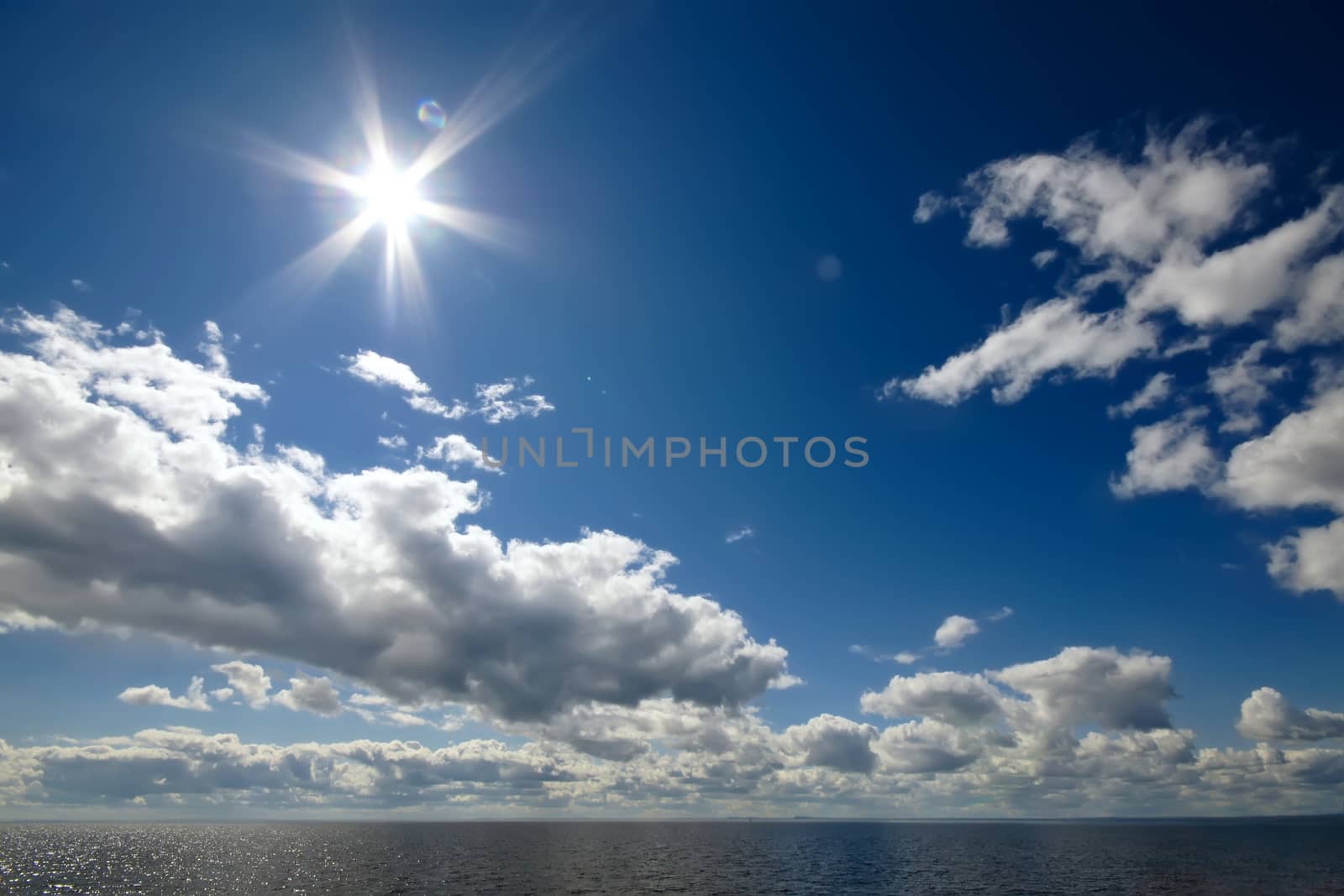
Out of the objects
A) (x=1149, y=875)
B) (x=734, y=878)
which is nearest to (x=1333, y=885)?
(x=1149, y=875)

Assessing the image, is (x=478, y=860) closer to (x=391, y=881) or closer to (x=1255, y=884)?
(x=391, y=881)

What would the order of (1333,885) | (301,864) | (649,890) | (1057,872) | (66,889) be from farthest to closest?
(301,864) < (1057,872) < (66,889) < (1333,885) < (649,890)

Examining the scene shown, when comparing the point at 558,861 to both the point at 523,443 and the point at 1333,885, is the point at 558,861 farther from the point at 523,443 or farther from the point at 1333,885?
the point at 1333,885

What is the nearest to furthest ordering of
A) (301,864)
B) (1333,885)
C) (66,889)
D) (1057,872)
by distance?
(1333,885), (66,889), (1057,872), (301,864)

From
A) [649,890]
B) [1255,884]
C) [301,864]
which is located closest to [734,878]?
[649,890]

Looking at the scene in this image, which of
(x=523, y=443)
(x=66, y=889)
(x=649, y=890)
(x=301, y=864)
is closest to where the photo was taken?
(x=523, y=443)

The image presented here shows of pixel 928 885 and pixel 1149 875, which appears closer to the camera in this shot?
pixel 928 885

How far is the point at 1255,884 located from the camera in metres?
140

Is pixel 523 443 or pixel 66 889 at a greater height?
pixel 523 443

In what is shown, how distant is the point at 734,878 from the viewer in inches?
5866

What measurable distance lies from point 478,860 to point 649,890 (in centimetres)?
8804

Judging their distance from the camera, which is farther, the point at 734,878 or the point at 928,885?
the point at 734,878

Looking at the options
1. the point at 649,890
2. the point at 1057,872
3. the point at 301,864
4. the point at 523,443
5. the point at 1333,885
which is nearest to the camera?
the point at 523,443

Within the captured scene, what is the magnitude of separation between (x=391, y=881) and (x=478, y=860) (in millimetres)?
59741
